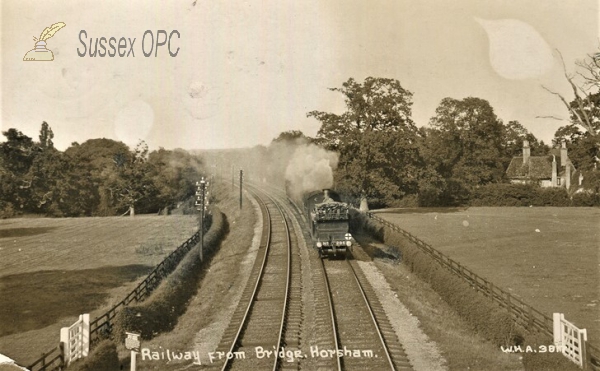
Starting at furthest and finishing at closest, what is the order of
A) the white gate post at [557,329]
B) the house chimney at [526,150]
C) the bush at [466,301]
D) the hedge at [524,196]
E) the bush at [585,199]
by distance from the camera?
1. the house chimney at [526,150]
2. the hedge at [524,196]
3. the bush at [585,199]
4. the bush at [466,301]
5. the white gate post at [557,329]

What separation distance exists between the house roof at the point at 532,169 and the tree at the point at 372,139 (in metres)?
34.3

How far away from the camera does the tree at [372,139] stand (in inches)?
2105

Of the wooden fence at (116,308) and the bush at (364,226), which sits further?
the bush at (364,226)

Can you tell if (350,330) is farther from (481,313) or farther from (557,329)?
(557,329)

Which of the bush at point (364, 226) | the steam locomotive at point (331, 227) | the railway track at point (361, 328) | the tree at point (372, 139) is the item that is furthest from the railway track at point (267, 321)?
the tree at point (372, 139)

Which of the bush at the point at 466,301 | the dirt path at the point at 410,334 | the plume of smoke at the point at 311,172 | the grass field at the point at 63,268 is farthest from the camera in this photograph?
the plume of smoke at the point at 311,172

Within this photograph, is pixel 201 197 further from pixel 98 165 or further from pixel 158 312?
pixel 98 165

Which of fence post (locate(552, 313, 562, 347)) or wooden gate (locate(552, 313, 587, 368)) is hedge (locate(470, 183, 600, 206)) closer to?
wooden gate (locate(552, 313, 587, 368))

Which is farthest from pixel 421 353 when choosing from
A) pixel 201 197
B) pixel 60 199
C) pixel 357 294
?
pixel 60 199

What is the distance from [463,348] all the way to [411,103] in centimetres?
4314

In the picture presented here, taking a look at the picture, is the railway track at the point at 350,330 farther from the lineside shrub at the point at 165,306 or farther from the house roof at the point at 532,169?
the house roof at the point at 532,169

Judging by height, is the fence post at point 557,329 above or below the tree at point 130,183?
below

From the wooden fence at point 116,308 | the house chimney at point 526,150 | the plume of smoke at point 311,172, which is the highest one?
the house chimney at point 526,150

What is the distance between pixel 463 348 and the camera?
16125mm
